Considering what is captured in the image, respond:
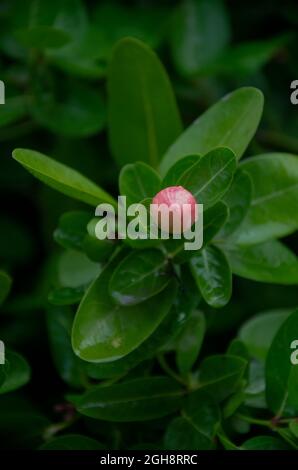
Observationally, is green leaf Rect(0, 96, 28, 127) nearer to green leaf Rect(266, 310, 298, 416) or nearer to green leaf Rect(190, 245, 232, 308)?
green leaf Rect(190, 245, 232, 308)

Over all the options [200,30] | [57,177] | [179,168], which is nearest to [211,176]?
[179,168]

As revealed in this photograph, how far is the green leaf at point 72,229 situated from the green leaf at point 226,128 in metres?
0.12

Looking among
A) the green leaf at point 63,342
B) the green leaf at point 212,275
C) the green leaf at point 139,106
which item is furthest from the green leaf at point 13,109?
the green leaf at point 212,275

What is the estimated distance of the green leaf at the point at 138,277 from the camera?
0.98 meters

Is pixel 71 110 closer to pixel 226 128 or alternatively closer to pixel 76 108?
pixel 76 108

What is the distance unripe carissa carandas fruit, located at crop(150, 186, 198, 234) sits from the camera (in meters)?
0.92

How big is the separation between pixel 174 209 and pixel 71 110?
497 millimetres

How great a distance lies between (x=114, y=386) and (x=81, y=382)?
149mm

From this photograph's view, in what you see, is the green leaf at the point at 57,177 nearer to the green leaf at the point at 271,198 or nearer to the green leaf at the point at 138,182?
the green leaf at the point at 138,182

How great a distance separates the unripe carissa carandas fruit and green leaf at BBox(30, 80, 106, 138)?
0.42 meters

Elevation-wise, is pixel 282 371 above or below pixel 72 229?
below

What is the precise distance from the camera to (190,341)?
1.11m

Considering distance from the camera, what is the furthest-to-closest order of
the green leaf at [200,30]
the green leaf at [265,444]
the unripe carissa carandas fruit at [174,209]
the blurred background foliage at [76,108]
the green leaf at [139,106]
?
the green leaf at [200,30]
the blurred background foliage at [76,108]
the green leaf at [139,106]
the green leaf at [265,444]
the unripe carissa carandas fruit at [174,209]

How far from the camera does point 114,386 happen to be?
104cm
